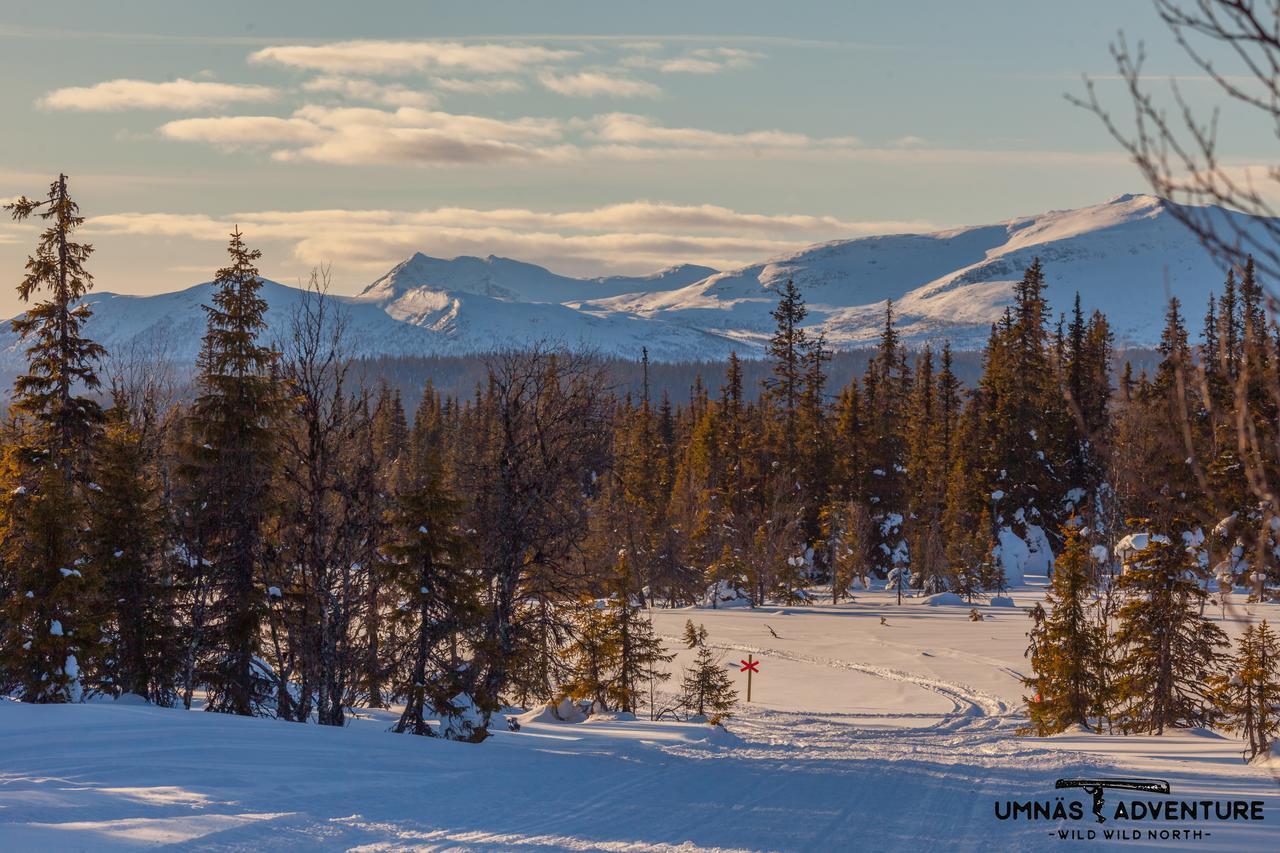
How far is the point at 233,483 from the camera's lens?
81.7 feet

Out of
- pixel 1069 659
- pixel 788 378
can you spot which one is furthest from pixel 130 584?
pixel 788 378

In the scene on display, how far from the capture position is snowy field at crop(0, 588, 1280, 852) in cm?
1074

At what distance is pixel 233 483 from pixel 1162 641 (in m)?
20.8

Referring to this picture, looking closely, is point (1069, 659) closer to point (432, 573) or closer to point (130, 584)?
point (432, 573)

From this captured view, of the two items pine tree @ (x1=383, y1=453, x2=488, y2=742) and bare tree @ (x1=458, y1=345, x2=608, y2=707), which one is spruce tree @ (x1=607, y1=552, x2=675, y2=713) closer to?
bare tree @ (x1=458, y1=345, x2=608, y2=707)

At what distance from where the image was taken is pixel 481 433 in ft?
303

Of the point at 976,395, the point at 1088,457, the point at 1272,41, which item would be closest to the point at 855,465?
the point at 976,395

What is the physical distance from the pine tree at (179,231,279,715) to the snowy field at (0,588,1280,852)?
24.2 feet

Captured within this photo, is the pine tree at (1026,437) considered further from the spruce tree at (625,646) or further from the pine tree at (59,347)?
the pine tree at (59,347)

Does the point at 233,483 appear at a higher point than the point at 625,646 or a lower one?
higher

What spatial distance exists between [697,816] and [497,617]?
401 inches

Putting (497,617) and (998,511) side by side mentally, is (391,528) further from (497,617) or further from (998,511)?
(998,511)

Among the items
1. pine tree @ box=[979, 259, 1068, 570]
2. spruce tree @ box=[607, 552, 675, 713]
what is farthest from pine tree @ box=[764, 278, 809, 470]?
spruce tree @ box=[607, 552, 675, 713]

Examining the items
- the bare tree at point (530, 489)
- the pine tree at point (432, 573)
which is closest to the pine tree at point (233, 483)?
the pine tree at point (432, 573)
